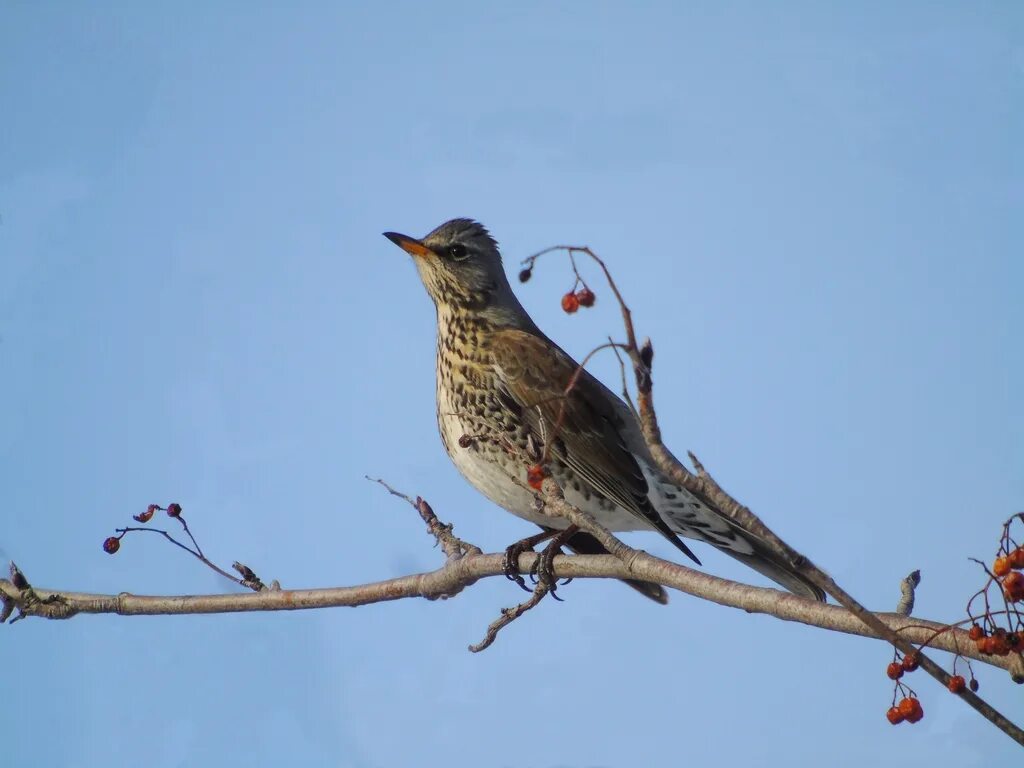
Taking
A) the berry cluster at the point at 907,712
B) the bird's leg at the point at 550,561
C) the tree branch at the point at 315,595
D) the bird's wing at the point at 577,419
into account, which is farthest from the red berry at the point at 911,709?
the bird's wing at the point at 577,419

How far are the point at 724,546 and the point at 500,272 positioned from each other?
1.64m

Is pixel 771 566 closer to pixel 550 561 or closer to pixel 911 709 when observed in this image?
pixel 550 561

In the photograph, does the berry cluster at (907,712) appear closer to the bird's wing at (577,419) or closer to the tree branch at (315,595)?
the tree branch at (315,595)

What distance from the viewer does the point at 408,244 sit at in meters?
5.16

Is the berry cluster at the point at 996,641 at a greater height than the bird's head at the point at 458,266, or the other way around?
the bird's head at the point at 458,266

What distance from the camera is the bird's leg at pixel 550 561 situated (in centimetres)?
392

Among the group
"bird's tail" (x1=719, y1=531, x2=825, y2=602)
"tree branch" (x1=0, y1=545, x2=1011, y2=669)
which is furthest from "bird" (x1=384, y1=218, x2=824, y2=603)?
"tree branch" (x1=0, y1=545, x2=1011, y2=669)

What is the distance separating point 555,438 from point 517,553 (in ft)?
1.49

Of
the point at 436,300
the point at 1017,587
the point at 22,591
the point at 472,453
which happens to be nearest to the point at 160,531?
the point at 22,591

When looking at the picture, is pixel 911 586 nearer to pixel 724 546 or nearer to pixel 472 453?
pixel 724 546

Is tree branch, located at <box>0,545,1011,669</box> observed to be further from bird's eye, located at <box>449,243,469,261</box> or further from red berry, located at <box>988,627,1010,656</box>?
bird's eye, located at <box>449,243,469,261</box>

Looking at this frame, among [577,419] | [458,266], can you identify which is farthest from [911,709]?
[458,266]

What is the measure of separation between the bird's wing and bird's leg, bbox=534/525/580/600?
0.82 ft

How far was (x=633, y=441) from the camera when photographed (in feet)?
15.8
